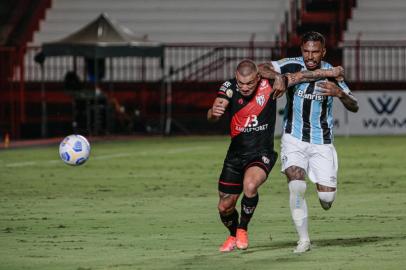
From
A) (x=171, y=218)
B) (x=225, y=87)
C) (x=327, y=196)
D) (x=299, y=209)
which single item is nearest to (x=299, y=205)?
(x=299, y=209)

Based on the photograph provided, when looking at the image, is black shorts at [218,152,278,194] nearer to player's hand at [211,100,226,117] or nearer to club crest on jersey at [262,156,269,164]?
club crest on jersey at [262,156,269,164]

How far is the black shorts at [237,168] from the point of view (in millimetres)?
11312

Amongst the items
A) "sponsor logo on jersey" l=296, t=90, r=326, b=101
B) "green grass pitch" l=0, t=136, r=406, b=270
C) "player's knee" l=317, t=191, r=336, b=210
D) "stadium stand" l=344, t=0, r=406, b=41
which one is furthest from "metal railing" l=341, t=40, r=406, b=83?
"sponsor logo on jersey" l=296, t=90, r=326, b=101

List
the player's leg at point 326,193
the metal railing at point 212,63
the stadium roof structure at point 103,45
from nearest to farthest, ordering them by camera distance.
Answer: the player's leg at point 326,193, the stadium roof structure at point 103,45, the metal railing at point 212,63

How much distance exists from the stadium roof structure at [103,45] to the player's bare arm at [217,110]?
811 inches

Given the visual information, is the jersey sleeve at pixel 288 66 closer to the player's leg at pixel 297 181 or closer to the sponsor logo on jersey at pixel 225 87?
the sponsor logo on jersey at pixel 225 87

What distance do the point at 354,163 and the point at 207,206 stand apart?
8099 mm

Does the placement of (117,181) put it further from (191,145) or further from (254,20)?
(254,20)

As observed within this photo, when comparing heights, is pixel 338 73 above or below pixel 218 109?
above

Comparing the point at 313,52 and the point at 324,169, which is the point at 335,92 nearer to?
the point at 313,52

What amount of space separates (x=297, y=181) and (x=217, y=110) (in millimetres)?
1002

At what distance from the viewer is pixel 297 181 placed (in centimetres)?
1111

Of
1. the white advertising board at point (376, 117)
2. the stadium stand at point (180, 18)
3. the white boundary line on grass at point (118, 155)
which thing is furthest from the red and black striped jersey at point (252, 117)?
the stadium stand at point (180, 18)

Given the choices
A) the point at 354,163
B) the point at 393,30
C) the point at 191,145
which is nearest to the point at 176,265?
the point at 354,163
